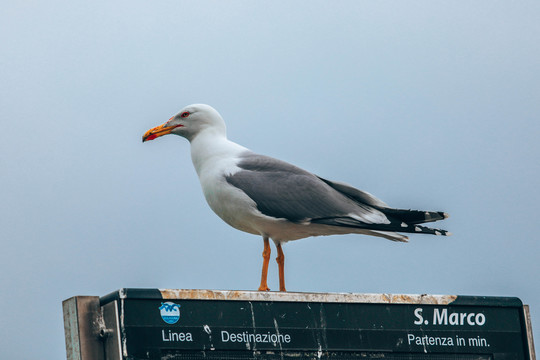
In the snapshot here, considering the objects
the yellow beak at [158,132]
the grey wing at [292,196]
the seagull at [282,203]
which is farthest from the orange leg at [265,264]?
the yellow beak at [158,132]

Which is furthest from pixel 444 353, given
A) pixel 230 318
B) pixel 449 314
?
pixel 230 318

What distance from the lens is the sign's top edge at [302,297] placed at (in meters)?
5.79

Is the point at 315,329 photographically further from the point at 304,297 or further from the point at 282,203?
the point at 282,203

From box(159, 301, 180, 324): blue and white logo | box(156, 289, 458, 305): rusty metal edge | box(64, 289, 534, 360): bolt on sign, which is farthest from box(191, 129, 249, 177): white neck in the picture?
box(159, 301, 180, 324): blue and white logo

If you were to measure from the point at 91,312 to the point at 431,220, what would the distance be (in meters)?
3.26

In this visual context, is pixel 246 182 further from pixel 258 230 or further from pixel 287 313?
pixel 287 313

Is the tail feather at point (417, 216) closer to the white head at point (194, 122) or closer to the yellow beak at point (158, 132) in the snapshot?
the white head at point (194, 122)

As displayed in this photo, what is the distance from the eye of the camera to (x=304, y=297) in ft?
20.8

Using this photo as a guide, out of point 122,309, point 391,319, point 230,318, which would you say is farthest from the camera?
point 391,319

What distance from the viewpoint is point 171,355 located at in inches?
226

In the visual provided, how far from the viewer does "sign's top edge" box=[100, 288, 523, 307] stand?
5793mm

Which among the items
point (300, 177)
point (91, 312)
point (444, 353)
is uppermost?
point (300, 177)

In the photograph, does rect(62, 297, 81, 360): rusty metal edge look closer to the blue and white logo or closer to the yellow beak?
the blue and white logo

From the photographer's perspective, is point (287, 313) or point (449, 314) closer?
point (287, 313)
